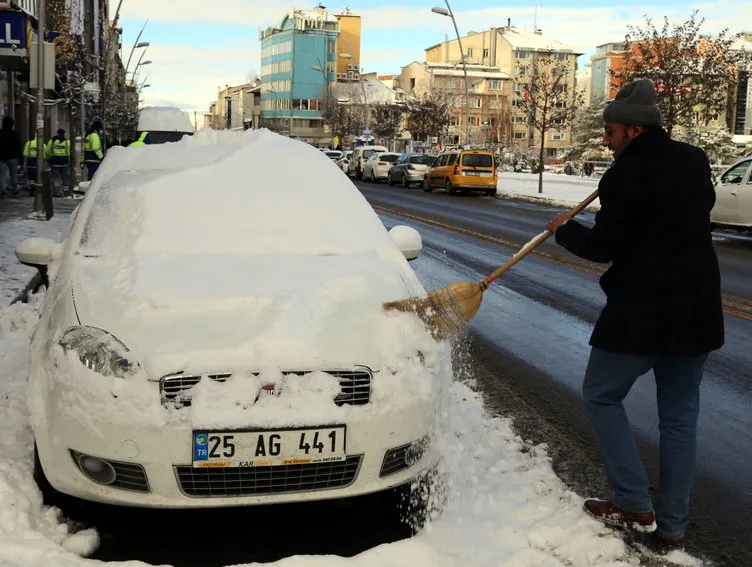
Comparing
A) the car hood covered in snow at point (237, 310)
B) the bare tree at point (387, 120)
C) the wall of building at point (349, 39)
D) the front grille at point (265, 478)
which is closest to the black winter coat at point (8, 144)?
the car hood covered in snow at point (237, 310)

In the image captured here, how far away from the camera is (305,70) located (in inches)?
5679

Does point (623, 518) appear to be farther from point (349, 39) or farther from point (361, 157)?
point (349, 39)

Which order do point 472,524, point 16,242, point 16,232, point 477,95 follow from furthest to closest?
point 477,95 → point 16,232 → point 16,242 → point 472,524

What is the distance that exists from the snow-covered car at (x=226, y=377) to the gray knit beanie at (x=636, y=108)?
3.95 feet

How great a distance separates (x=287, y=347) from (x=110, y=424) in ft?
Result: 2.36

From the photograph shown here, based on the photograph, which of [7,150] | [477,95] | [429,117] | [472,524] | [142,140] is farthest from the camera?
[477,95]

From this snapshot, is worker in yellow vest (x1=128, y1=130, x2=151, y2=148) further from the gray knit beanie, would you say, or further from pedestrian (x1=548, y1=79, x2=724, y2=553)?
pedestrian (x1=548, y1=79, x2=724, y2=553)

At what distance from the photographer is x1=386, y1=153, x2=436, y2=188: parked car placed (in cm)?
3966

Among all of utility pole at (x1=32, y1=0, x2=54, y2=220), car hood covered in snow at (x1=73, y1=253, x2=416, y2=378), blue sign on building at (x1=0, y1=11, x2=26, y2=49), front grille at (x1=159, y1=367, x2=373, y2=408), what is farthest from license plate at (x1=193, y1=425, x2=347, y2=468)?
blue sign on building at (x1=0, y1=11, x2=26, y2=49)

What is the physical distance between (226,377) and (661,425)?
69.2 inches

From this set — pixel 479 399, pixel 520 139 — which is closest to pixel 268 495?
pixel 479 399

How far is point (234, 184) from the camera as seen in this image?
489 cm

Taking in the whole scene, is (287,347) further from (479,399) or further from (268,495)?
(479,399)

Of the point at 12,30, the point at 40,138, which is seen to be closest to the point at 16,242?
the point at 40,138
